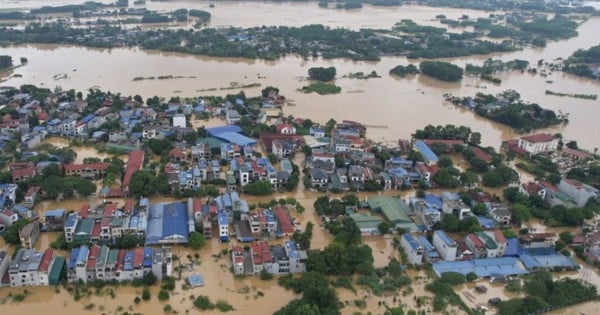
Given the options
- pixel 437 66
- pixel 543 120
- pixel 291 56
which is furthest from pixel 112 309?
pixel 291 56

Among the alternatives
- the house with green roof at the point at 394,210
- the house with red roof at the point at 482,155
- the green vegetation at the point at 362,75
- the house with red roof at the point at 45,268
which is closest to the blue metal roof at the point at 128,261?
the house with red roof at the point at 45,268

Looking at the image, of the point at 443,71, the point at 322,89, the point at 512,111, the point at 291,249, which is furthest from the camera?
the point at 443,71

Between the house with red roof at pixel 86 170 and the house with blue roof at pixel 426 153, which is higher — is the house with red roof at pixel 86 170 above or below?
below

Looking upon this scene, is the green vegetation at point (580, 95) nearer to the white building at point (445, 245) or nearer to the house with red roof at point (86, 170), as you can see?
the white building at point (445, 245)

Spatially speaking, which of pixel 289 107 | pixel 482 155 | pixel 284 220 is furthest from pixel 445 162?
pixel 289 107

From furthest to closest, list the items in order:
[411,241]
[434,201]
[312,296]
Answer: [434,201] < [411,241] < [312,296]

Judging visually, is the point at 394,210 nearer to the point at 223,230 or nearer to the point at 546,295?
the point at 546,295

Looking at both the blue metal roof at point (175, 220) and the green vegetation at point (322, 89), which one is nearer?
the blue metal roof at point (175, 220)

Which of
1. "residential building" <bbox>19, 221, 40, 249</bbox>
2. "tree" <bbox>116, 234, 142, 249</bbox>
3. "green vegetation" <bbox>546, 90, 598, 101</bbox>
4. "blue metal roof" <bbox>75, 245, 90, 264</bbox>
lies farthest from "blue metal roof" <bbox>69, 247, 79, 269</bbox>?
"green vegetation" <bbox>546, 90, 598, 101</bbox>
